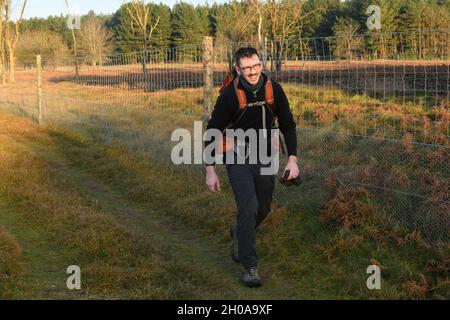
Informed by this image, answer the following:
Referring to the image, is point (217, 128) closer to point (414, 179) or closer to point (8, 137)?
point (414, 179)

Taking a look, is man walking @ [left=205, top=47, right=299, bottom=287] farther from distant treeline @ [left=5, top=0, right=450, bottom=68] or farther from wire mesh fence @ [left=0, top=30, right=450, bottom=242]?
distant treeline @ [left=5, top=0, right=450, bottom=68]

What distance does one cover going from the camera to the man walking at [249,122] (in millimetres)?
4879

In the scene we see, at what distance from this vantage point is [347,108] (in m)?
8.81

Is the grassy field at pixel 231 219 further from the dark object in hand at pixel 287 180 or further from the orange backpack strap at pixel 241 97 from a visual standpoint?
the orange backpack strap at pixel 241 97

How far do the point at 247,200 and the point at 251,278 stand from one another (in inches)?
29.9

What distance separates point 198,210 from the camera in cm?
744

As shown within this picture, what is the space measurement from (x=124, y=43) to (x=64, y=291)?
2572 inches

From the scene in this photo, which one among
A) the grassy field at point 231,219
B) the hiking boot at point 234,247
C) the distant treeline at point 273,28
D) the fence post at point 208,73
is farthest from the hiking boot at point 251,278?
the fence post at point 208,73

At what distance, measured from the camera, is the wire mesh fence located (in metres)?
6.51

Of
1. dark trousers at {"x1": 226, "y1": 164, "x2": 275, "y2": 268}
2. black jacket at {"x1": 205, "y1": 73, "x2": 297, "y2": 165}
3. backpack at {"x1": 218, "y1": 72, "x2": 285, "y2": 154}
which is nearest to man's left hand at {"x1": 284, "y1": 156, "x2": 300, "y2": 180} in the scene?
black jacket at {"x1": 205, "y1": 73, "x2": 297, "y2": 165}

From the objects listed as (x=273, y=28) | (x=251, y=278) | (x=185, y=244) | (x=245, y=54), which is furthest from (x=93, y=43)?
(x=251, y=278)

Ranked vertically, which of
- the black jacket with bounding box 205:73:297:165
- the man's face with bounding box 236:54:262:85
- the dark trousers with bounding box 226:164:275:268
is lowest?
the dark trousers with bounding box 226:164:275:268
